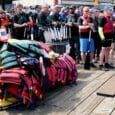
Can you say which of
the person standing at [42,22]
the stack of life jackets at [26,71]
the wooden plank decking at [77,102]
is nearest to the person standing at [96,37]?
the person standing at [42,22]

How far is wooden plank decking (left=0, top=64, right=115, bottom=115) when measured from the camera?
6.32m

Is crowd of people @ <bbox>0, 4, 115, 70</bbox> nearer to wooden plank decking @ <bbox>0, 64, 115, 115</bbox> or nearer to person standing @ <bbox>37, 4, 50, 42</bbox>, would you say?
person standing @ <bbox>37, 4, 50, 42</bbox>

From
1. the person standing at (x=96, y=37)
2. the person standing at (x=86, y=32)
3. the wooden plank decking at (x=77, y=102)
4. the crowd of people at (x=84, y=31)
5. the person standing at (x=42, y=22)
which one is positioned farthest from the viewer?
the person standing at (x=42, y=22)

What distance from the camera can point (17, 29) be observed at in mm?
10586

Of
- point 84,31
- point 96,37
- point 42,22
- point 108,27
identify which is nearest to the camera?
point 108,27

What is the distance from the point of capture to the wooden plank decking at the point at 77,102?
632cm

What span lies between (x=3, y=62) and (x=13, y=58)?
0.17 meters

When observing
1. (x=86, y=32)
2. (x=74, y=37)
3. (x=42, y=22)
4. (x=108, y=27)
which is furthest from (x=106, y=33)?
(x=42, y=22)

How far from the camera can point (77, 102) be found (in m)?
6.86

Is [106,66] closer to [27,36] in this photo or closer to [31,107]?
[27,36]

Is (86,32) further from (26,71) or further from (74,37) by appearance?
(26,71)

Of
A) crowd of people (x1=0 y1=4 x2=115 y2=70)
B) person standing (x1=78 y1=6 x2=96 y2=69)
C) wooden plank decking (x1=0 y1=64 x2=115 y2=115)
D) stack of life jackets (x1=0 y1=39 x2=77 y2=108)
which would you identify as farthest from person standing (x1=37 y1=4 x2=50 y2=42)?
stack of life jackets (x1=0 y1=39 x2=77 y2=108)

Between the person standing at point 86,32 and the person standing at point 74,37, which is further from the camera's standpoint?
the person standing at point 74,37

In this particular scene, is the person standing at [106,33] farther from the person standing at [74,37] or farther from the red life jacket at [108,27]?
the person standing at [74,37]
